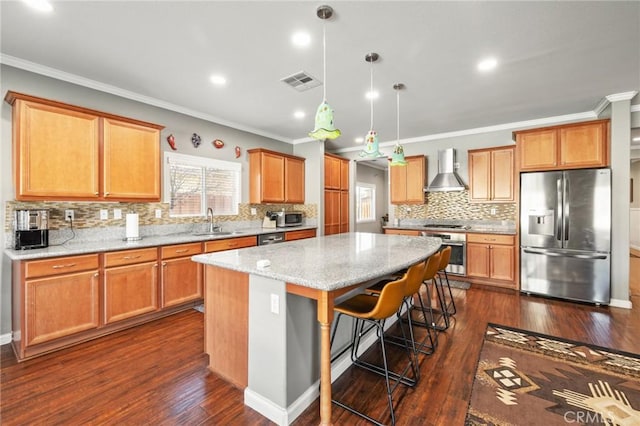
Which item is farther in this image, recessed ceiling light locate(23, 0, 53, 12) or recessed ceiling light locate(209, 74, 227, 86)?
recessed ceiling light locate(209, 74, 227, 86)

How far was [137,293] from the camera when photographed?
119 inches

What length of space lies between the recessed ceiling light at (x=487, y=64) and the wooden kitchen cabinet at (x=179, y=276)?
12.0 feet

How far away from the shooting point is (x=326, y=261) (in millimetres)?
2031

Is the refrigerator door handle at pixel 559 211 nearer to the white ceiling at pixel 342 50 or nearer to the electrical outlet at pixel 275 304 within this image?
the white ceiling at pixel 342 50

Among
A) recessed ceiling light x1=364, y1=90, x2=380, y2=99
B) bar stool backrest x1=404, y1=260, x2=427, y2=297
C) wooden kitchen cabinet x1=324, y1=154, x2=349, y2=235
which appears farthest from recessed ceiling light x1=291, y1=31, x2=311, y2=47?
wooden kitchen cabinet x1=324, y1=154, x2=349, y2=235

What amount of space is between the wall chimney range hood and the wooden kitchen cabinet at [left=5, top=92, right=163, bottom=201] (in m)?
4.54

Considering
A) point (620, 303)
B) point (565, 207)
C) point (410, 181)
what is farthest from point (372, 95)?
point (620, 303)

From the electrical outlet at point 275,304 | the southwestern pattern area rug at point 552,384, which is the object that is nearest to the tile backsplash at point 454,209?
the southwestern pattern area rug at point 552,384

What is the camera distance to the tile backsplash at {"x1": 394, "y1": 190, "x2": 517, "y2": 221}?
5.00m

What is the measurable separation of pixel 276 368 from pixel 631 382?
2560 mm

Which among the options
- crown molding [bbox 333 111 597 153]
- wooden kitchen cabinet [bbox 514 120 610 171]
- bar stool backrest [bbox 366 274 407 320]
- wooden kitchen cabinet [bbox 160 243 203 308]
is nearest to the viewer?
bar stool backrest [bbox 366 274 407 320]

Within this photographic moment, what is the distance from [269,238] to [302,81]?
240 cm

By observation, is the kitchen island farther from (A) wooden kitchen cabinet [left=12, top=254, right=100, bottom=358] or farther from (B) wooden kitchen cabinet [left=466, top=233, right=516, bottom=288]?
(B) wooden kitchen cabinet [left=466, top=233, right=516, bottom=288]

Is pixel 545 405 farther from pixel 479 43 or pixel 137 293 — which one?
pixel 137 293
